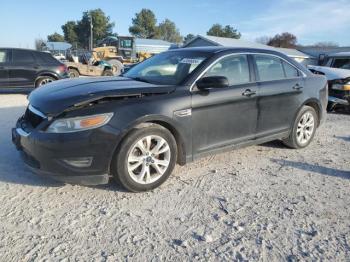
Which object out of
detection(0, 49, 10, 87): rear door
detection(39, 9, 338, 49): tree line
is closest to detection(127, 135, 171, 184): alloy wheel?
detection(0, 49, 10, 87): rear door

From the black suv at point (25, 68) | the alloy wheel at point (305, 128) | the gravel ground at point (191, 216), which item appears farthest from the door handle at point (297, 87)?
the black suv at point (25, 68)

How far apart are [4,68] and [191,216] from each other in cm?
982

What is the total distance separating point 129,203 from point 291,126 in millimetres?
3043

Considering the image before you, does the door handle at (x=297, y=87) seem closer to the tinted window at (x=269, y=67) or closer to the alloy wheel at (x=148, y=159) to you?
the tinted window at (x=269, y=67)

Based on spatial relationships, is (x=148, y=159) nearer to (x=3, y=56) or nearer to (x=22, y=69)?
(x=22, y=69)

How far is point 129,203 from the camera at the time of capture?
371cm

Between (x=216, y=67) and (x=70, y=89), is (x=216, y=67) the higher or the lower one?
the higher one

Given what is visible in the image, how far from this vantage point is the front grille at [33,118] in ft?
12.4

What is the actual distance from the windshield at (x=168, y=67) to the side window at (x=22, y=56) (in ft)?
24.5

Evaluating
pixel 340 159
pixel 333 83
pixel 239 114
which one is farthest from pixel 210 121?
pixel 333 83

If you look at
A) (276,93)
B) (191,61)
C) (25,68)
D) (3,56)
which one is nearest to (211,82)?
(191,61)

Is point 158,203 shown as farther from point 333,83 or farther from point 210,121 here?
point 333,83

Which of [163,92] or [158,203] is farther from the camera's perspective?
[163,92]

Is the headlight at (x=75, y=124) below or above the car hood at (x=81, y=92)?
below
